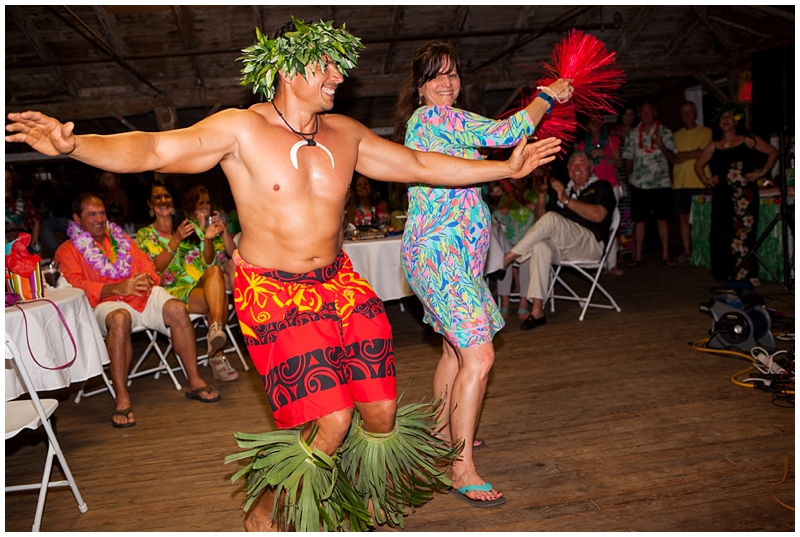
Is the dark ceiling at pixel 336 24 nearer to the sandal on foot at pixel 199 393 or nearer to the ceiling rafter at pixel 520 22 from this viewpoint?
the ceiling rafter at pixel 520 22

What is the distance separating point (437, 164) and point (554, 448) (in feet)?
4.90

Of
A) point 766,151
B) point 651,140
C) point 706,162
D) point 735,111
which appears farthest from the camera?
point 651,140

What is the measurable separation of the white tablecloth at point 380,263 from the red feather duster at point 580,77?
2347 millimetres

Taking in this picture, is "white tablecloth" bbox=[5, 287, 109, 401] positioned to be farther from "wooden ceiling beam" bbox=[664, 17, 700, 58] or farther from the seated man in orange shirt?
"wooden ceiling beam" bbox=[664, 17, 700, 58]

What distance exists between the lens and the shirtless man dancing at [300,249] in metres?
2.09

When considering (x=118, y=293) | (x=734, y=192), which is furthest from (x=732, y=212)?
(x=118, y=293)

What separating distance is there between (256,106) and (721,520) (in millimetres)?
2088

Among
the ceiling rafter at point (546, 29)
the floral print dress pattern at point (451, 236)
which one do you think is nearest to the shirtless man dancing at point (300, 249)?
the floral print dress pattern at point (451, 236)

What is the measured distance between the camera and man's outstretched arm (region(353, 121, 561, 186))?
2.38 m

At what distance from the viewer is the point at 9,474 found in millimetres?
3396

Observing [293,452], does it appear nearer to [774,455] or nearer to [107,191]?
[774,455]

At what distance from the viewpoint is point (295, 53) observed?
2.10 m

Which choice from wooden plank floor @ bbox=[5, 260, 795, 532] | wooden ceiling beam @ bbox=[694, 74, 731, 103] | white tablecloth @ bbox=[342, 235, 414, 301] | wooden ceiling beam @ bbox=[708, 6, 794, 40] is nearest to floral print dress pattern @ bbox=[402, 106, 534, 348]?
wooden plank floor @ bbox=[5, 260, 795, 532]

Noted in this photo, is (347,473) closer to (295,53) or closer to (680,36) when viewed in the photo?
(295,53)
